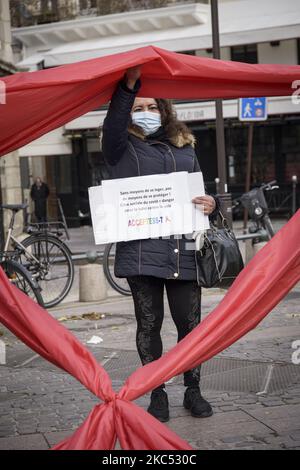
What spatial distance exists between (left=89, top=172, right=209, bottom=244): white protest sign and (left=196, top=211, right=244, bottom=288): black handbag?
7.0 inches

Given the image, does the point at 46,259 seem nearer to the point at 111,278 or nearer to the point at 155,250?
the point at 111,278

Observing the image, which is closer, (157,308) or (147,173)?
(147,173)

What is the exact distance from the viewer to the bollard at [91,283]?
10.5 meters

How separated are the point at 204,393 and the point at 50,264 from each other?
4622mm

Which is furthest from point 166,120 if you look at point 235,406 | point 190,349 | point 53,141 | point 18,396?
point 53,141

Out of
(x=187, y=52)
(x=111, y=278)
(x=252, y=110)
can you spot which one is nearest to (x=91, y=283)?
(x=111, y=278)

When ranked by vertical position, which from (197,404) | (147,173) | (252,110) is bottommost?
(197,404)

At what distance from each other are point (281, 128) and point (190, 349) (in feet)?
75.9

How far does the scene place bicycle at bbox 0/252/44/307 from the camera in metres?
8.88

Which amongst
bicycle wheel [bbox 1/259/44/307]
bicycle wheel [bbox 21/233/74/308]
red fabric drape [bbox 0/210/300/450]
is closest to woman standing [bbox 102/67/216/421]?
red fabric drape [bbox 0/210/300/450]

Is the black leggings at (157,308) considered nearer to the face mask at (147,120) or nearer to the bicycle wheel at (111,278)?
the face mask at (147,120)

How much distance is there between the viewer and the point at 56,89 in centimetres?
462

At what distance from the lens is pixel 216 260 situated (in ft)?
16.4
